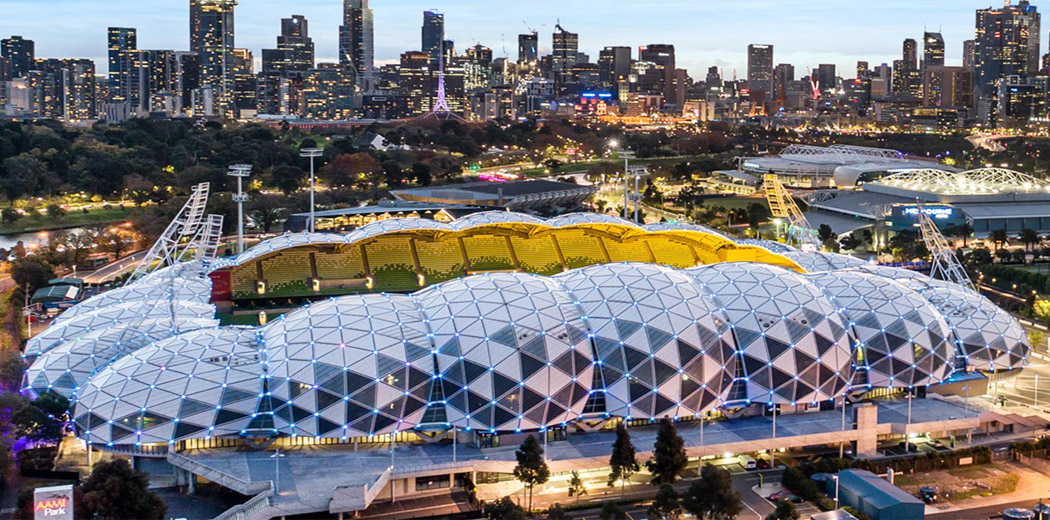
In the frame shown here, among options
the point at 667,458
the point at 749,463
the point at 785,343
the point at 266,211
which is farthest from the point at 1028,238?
the point at 266,211

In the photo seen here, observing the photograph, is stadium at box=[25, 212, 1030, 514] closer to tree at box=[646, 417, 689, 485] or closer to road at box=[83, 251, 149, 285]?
tree at box=[646, 417, 689, 485]

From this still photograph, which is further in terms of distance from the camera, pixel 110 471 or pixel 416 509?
pixel 416 509

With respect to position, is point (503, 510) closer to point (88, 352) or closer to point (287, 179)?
point (88, 352)

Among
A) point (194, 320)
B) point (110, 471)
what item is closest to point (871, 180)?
point (194, 320)

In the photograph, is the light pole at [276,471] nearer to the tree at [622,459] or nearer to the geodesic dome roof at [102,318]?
the tree at [622,459]

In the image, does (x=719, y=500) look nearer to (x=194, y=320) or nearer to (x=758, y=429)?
(x=758, y=429)
